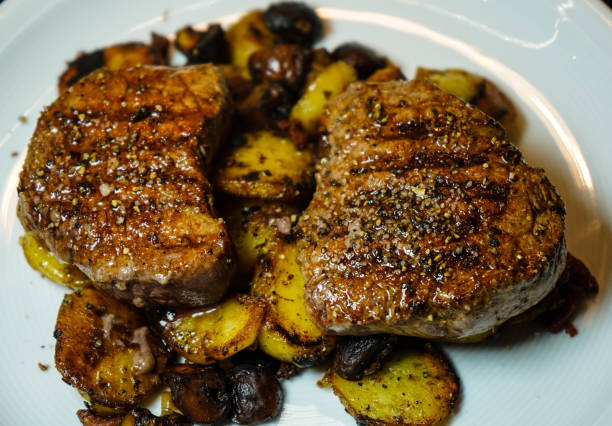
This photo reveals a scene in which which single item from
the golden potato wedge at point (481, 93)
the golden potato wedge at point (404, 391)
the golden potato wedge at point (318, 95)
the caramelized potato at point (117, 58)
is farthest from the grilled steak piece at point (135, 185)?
the golden potato wedge at point (481, 93)

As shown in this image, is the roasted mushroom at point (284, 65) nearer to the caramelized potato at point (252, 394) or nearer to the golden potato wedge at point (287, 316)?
the golden potato wedge at point (287, 316)

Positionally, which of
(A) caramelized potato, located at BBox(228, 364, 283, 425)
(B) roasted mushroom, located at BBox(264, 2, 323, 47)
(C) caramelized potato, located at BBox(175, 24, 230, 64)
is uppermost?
(B) roasted mushroom, located at BBox(264, 2, 323, 47)

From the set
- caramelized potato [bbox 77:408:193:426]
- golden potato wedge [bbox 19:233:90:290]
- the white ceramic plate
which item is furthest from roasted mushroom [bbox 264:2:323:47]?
caramelized potato [bbox 77:408:193:426]

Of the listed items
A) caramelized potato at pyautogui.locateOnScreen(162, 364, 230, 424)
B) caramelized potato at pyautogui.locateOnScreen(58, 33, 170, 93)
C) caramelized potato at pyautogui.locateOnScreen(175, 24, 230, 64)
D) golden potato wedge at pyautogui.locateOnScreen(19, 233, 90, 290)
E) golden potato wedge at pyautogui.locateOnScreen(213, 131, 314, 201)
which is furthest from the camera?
caramelized potato at pyautogui.locateOnScreen(58, 33, 170, 93)

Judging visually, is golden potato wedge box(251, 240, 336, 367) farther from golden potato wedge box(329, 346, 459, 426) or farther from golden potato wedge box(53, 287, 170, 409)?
golden potato wedge box(53, 287, 170, 409)

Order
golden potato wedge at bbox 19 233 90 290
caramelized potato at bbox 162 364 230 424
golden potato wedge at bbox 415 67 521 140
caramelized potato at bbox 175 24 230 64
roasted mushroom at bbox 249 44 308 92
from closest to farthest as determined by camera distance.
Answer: caramelized potato at bbox 162 364 230 424 < golden potato wedge at bbox 19 233 90 290 < golden potato wedge at bbox 415 67 521 140 < roasted mushroom at bbox 249 44 308 92 < caramelized potato at bbox 175 24 230 64

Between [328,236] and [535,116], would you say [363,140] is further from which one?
[535,116]

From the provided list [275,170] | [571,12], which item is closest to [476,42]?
[571,12]
